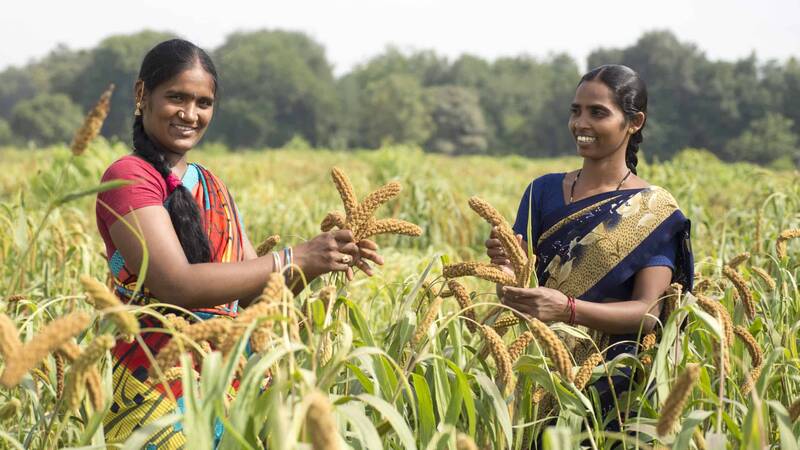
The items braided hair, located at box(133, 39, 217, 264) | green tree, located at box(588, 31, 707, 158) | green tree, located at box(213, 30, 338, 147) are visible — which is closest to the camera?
braided hair, located at box(133, 39, 217, 264)

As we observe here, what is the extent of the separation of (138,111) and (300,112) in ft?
214

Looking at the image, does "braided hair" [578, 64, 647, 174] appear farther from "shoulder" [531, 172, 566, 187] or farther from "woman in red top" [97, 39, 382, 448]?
"woman in red top" [97, 39, 382, 448]

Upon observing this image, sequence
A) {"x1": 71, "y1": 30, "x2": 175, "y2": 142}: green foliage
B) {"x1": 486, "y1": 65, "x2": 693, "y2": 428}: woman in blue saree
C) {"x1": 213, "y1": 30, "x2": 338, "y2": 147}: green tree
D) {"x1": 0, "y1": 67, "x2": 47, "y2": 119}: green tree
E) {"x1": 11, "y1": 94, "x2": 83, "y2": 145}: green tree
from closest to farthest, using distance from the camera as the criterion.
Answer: {"x1": 486, "y1": 65, "x2": 693, "y2": 428}: woman in blue saree < {"x1": 11, "y1": 94, "x2": 83, "y2": 145}: green tree < {"x1": 213, "y1": 30, "x2": 338, "y2": 147}: green tree < {"x1": 71, "y1": 30, "x2": 175, "y2": 142}: green foliage < {"x1": 0, "y1": 67, "x2": 47, "y2": 119}: green tree

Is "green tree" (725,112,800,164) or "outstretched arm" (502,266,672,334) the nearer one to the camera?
"outstretched arm" (502,266,672,334)

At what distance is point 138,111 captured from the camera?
6.32ft

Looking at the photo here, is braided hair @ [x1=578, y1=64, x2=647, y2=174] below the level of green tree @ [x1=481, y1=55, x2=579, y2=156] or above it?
above

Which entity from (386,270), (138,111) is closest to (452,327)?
(138,111)

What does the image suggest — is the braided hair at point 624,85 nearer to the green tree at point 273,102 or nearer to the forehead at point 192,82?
the forehead at point 192,82

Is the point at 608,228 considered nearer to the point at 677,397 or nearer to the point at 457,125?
the point at 677,397

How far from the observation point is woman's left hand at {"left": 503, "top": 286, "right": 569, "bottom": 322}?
1.67 metres

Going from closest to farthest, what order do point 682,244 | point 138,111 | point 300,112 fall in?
point 138,111, point 682,244, point 300,112

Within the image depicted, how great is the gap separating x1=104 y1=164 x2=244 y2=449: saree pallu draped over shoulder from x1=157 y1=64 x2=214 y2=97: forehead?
→ 0.61 ft

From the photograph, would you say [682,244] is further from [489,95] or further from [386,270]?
[489,95]

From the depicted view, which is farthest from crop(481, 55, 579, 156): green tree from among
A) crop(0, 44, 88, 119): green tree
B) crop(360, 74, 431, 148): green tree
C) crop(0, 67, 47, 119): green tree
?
crop(0, 67, 47, 119): green tree
